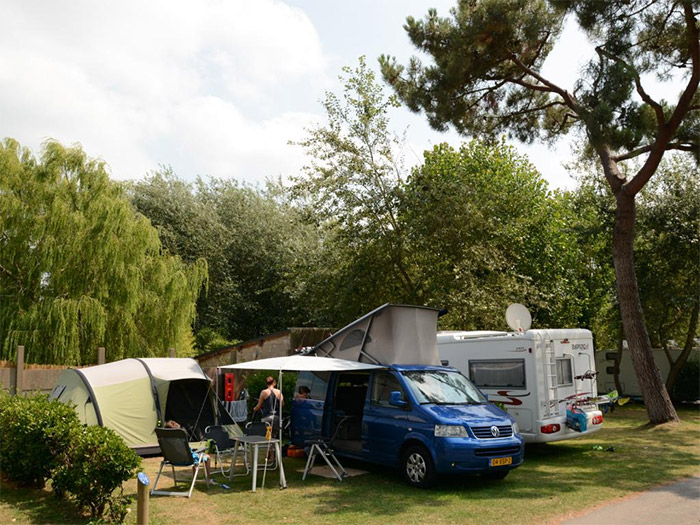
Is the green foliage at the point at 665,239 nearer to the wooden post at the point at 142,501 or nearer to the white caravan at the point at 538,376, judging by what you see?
the white caravan at the point at 538,376

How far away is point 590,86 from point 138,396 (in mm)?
11445

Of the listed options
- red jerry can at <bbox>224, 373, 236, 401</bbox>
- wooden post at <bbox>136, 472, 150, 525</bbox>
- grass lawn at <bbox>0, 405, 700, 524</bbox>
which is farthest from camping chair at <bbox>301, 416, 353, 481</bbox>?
red jerry can at <bbox>224, 373, 236, 401</bbox>

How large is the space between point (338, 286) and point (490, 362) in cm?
831

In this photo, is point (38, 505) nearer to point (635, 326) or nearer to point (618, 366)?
point (635, 326)

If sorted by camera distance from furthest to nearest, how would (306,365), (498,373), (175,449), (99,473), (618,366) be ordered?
1. (618,366)
2. (498,373)
3. (306,365)
4. (175,449)
5. (99,473)

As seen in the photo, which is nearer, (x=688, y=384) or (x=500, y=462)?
(x=500, y=462)

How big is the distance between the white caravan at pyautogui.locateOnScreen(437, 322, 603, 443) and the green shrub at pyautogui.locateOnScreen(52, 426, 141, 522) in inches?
268

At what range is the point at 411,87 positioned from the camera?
17.3m

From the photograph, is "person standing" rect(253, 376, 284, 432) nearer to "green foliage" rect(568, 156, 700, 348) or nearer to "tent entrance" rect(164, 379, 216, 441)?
"tent entrance" rect(164, 379, 216, 441)

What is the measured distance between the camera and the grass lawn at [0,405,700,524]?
770cm

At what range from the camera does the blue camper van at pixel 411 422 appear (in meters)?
9.02

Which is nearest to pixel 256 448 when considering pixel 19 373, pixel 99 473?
pixel 99 473

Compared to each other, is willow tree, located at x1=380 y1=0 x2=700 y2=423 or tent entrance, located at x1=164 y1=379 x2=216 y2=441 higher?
willow tree, located at x1=380 y1=0 x2=700 y2=423

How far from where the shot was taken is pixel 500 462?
29.9 ft
